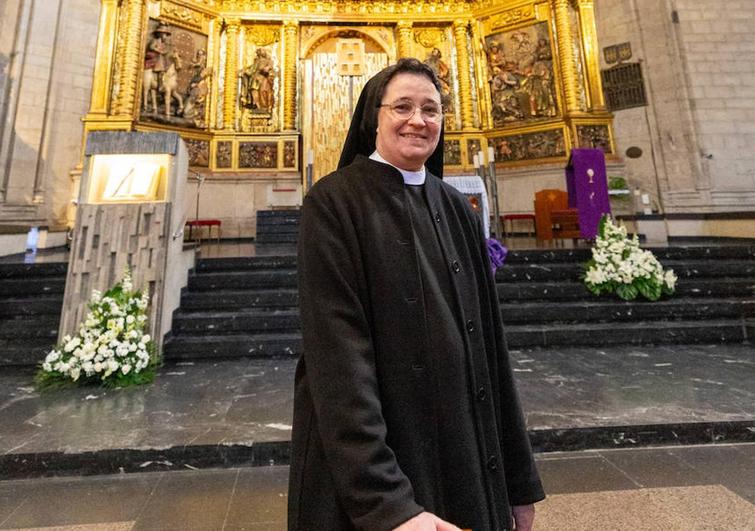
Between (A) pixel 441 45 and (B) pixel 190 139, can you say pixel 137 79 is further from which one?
(A) pixel 441 45

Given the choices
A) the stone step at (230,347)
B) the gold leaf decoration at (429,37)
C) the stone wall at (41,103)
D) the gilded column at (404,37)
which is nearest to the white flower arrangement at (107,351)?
the stone step at (230,347)

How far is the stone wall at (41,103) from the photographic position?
8500 millimetres

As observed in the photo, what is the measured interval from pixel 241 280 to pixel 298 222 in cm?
259

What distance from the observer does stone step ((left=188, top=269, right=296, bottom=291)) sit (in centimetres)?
474

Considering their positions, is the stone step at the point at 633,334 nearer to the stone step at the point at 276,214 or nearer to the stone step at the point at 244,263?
the stone step at the point at 244,263

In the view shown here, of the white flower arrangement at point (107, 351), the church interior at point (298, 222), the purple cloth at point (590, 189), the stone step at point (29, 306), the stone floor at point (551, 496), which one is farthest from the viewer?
the purple cloth at point (590, 189)

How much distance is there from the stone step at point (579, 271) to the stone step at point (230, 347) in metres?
2.78

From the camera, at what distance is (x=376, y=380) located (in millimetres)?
814

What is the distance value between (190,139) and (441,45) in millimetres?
7729

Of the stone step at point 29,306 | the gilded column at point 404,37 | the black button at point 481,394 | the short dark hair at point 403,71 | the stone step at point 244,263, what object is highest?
the gilded column at point 404,37

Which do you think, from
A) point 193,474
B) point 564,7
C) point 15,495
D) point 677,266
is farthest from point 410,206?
point 564,7

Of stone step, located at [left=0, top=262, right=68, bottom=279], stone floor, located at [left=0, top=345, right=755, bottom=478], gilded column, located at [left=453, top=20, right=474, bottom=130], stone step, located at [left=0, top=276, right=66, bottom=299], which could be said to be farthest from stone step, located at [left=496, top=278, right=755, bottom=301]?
gilded column, located at [left=453, top=20, right=474, bottom=130]

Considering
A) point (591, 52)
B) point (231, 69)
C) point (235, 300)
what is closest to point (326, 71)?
point (231, 69)

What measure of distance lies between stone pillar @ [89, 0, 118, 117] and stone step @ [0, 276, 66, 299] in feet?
20.9
